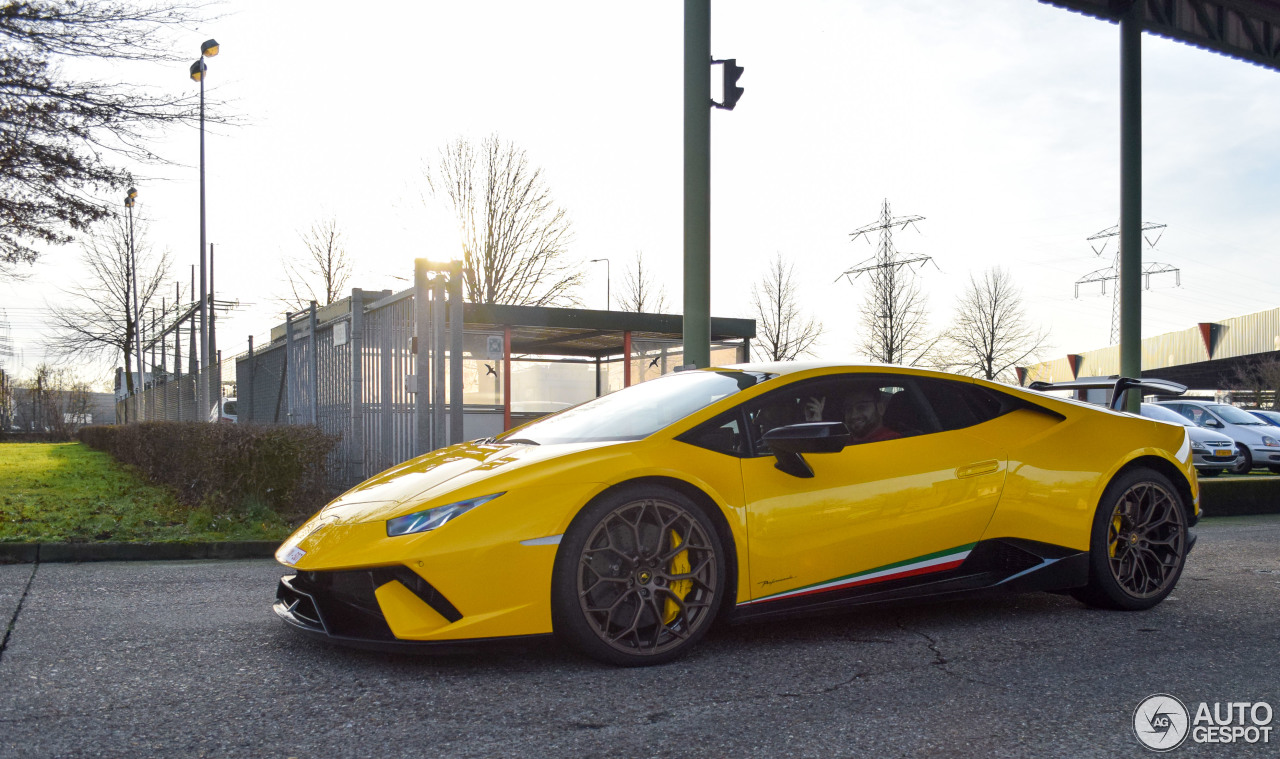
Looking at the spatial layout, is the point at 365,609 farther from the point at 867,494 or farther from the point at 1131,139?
the point at 1131,139

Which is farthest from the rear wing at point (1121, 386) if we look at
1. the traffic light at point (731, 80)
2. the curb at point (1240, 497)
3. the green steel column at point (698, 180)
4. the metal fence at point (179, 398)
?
the metal fence at point (179, 398)

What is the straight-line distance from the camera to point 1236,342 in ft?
141

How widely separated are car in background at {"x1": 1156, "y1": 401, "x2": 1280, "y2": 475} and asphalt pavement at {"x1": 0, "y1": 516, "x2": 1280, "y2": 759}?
16.4 metres

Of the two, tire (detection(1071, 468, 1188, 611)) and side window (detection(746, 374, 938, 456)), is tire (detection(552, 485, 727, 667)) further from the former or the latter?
tire (detection(1071, 468, 1188, 611))

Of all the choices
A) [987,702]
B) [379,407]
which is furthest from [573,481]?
[379,407]

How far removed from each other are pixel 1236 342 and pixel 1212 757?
157ft

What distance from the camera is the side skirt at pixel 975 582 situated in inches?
152

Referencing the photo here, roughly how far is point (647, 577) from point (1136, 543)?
263cm

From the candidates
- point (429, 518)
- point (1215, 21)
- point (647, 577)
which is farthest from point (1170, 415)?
point (429, 518)

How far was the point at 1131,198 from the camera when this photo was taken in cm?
1036

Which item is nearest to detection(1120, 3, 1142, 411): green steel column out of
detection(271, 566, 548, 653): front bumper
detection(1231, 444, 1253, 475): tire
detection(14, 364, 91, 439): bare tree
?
detection(271, 566, 548, 653): front bumper

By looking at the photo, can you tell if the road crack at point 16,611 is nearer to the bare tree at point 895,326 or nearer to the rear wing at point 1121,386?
the rear wing at point 1121,386

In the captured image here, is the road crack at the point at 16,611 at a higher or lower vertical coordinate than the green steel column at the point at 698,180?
lower

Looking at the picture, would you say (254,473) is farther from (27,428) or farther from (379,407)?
(27,428)
